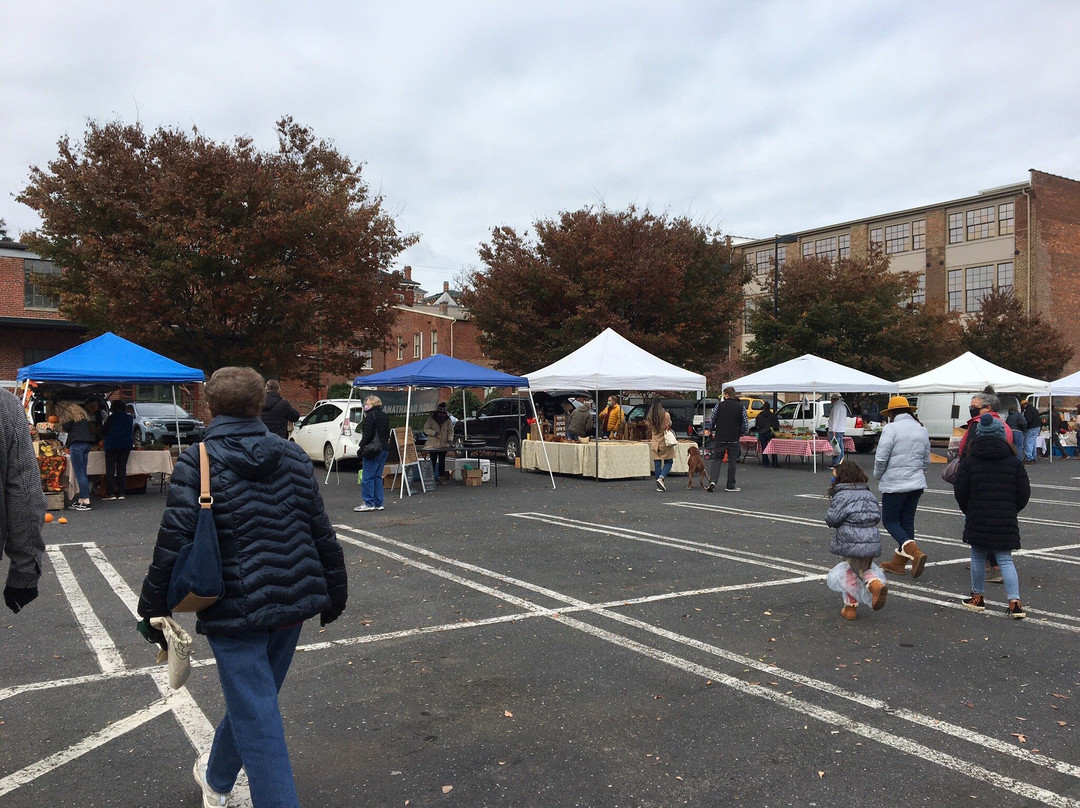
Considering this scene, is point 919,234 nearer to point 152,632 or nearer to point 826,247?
point 826,247

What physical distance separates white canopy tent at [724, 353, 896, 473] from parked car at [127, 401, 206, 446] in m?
15.0

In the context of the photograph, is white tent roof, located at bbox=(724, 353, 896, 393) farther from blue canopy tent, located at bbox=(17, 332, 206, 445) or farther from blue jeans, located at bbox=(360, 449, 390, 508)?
blue canopy tent, located at bbox=(17, 332, 206, 445)

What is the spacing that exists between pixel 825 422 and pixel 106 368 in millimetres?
21108

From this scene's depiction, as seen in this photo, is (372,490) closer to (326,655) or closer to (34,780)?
(326,655)

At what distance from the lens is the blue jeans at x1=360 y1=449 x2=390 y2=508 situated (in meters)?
12.5

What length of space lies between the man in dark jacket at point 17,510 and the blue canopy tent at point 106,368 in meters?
10.7

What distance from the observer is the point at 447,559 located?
8562 millimetres

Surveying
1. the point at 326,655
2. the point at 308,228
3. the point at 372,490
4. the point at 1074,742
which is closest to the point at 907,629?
the point at 1074,742

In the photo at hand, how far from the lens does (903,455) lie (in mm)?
7711

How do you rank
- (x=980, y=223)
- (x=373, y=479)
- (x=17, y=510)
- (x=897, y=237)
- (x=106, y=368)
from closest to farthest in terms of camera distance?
(x=17, y=510) < (x=373, y=479) < (x=106, y=368) < (x=980, y=223) < (x=897, y=237)

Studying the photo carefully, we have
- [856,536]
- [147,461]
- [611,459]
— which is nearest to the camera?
[856,536]

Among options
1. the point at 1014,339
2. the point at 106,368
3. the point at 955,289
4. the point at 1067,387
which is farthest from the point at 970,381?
the point at 955,289

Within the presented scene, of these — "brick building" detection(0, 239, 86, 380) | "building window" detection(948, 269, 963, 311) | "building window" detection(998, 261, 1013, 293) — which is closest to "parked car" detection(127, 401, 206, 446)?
"brick building" detection(0, 239, 86, 380)

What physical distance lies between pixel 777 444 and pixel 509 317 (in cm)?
1006
